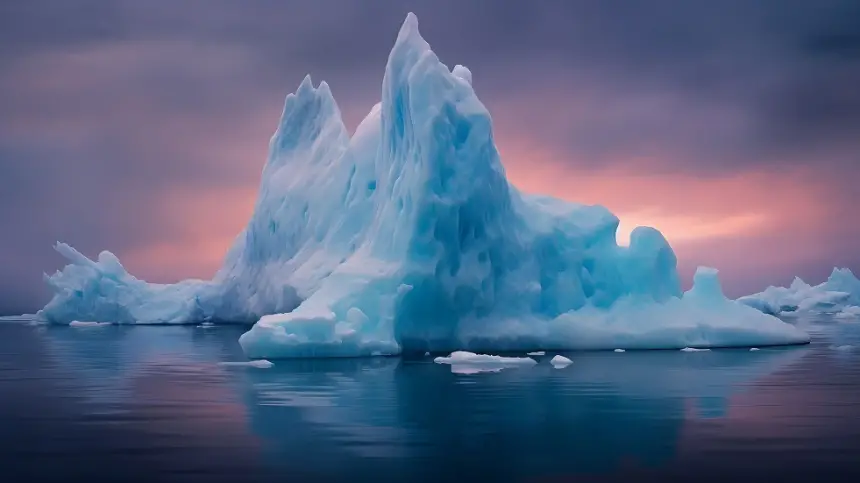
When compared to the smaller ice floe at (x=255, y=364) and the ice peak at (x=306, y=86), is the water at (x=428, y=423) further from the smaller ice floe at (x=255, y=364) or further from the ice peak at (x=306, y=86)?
the ice peak at (x=306, y=86)

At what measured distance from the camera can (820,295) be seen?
68.9m

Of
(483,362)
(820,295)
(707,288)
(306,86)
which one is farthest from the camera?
(820,295)

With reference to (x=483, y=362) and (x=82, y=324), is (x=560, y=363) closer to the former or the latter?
(x=483, y=362)

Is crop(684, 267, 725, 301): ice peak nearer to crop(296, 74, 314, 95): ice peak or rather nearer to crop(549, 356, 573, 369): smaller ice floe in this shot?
crop(549, 356, 573, 369): smaller ice floe

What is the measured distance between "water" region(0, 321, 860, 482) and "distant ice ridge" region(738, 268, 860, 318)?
50.1 meters

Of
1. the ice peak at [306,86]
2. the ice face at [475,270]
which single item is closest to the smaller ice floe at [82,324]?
the ice peak at [306,86]

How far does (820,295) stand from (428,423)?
64485mm

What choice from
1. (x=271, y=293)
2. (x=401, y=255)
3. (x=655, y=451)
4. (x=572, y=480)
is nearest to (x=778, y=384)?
(x=655, y=451)

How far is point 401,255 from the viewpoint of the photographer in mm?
24344

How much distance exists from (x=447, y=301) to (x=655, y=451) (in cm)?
1510

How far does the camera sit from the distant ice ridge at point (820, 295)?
6656 centimetres

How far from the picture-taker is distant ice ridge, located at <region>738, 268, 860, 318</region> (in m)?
66.6

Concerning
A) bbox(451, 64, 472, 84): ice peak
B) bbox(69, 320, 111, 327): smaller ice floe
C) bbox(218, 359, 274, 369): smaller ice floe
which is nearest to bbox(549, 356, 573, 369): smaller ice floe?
bbox(218, 359, 274, 369): smaller ice floe

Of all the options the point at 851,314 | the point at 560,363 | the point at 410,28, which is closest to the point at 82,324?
the point at 410,28
